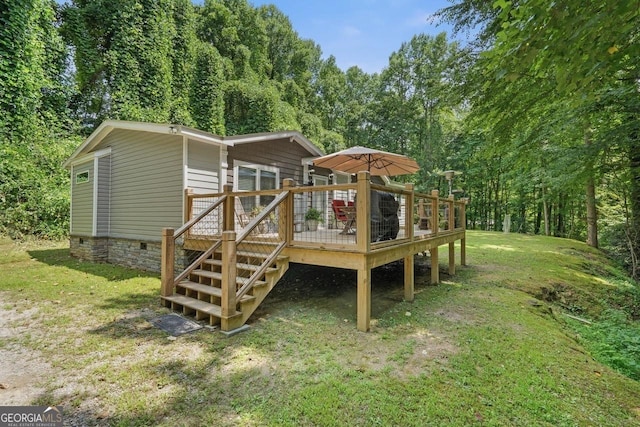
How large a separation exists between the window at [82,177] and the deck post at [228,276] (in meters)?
8.70

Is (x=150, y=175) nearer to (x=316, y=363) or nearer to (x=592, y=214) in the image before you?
(x=316, y=363)

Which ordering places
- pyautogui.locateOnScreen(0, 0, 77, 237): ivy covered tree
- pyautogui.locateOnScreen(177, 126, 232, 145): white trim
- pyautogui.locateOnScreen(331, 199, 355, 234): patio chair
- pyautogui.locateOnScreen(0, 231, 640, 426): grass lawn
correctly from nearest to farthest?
pyautogui.locateOnScreen(0, 231, 640, 426): grass lawn
pyautogui.locateOnScreen(331, 199, 355, 234): patio chair
pyautogui.locateOnScreen(177, 126, 232, 145): white trim
pyautogui.locateOnScreen(0, 0, 77, 237): ivy covered tree

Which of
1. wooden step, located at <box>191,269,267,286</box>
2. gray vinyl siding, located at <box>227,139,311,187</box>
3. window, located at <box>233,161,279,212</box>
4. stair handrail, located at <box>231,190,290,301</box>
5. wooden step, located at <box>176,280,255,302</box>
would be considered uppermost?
gray vinyl siding, located at <box>227,139,311,187</box>

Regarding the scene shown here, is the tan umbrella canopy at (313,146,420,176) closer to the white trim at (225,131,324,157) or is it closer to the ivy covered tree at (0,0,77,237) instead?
the white trim at (225,131,324,157)

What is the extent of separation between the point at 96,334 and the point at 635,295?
11986 mm

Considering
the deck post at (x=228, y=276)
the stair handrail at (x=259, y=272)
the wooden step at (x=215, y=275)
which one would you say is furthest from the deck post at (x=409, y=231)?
the deck post at (x=228, y=276)

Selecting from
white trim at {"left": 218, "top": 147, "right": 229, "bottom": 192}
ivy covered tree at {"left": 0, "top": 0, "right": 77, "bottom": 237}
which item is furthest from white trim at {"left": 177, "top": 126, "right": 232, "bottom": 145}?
ivy covered tree at {"left": 0, "top": 0, "right": 77, "bottom": 237}

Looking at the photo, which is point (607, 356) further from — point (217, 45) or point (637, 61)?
point (217, 45)

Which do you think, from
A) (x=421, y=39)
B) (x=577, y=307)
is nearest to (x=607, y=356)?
(x=577, y=307)

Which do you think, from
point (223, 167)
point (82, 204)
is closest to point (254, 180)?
point (223, 167)

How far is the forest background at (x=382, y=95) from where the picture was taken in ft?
11.2

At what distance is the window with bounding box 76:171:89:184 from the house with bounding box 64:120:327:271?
0.01 meters

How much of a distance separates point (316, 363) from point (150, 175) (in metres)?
6.81

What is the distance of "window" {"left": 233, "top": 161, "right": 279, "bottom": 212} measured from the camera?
7.80 meters
